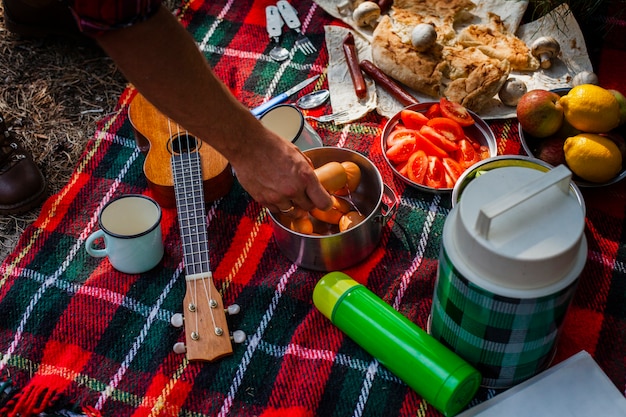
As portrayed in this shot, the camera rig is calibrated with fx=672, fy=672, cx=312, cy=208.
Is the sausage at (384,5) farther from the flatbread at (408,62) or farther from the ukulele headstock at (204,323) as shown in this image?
the ukulele headstock at (204,323)

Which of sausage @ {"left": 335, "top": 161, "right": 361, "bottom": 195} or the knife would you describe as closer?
sausage @ {"left": 335, "top": 161, "right": 361, "bottom": 195}

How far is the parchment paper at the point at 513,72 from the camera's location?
1.75 metres

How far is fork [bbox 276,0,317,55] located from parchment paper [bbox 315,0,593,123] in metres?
0.06

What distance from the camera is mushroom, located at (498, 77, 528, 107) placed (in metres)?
1.67

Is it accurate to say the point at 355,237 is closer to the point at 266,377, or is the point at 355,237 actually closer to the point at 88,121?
the point at 266,377

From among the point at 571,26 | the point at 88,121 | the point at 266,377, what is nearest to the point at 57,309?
the point at 266,377

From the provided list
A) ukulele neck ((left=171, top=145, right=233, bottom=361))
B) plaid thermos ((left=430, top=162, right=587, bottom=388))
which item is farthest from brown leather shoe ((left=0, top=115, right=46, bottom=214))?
plaid thermos ((left=430, top=162, right=587, bottom=388))

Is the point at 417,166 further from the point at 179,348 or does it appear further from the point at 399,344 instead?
the point at 179,348

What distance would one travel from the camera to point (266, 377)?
4.20ft

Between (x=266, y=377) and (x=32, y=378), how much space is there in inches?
17.9

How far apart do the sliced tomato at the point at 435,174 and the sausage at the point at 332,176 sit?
0.27 m

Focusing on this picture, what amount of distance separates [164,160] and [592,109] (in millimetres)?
952

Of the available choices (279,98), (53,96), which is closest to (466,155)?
(279,98)

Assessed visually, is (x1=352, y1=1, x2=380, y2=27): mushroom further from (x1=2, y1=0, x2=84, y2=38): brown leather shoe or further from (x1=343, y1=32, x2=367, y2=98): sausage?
(x1=2, y1=0, x2=84, y2=38): brown leather shoe
